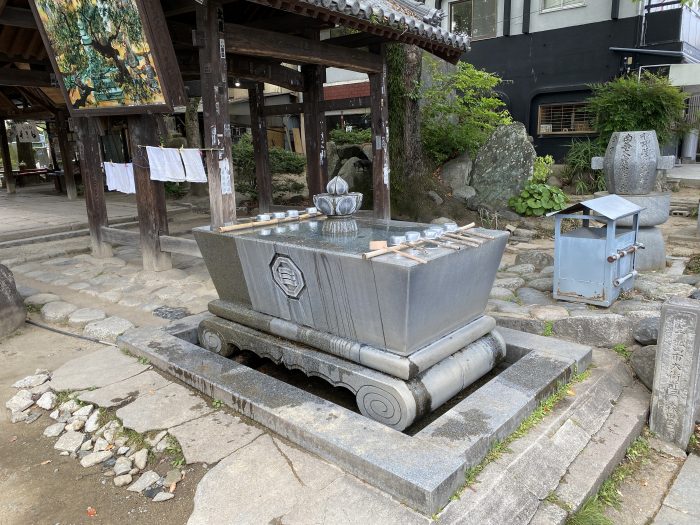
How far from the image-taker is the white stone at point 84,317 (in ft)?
18.2

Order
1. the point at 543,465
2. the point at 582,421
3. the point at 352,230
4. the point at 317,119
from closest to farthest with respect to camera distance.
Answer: the point at 543,465 < the point at 582,421 < the point at 352,230 < the point at 317,119

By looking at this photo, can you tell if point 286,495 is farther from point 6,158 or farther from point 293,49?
Answer: point 6,158

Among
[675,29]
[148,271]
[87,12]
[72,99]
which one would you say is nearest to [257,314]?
[148,271]

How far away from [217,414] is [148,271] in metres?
4.74

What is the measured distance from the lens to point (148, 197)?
7.39m

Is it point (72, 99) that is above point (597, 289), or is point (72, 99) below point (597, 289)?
above

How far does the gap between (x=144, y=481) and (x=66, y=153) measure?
1603cm

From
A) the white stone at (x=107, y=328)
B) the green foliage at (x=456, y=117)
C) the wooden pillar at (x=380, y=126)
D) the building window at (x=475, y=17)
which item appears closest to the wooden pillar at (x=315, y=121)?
the wooden pillar at (x=380, y=126)

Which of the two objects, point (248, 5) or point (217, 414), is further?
point (248, 5)

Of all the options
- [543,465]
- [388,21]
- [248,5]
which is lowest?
[543,465]

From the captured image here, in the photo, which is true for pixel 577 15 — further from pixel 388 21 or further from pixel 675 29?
pixel 388 21

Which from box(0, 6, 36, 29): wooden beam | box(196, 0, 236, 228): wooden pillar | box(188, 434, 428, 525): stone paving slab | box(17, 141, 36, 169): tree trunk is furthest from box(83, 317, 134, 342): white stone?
box(17, 141, 36, 169): tree trunk

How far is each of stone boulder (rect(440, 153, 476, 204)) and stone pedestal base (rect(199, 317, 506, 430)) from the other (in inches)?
275

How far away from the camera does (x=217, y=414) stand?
3.44 m
